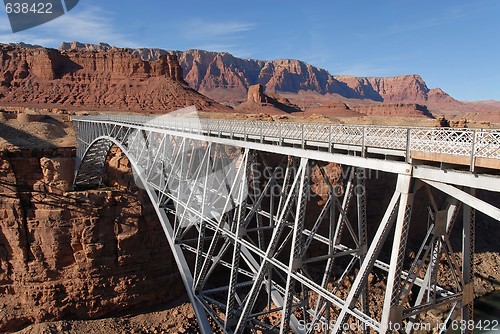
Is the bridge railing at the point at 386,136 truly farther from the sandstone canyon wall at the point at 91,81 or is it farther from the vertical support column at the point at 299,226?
the sandstone canyon wall at the point at 91,81

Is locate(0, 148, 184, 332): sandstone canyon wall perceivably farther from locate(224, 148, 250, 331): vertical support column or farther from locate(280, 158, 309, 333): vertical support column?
locate(280, 158, 309, 333): vertical support column

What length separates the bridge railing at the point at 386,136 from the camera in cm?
498

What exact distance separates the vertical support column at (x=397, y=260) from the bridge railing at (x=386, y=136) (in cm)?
78

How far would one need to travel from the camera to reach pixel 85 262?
855 inches

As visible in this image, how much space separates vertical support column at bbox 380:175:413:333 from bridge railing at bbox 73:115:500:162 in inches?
30.8

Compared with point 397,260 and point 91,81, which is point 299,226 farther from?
point 91,81

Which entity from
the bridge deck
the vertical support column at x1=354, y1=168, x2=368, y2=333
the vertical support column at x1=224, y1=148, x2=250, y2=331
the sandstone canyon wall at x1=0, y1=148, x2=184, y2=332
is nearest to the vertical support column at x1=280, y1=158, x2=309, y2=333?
the bridge deck

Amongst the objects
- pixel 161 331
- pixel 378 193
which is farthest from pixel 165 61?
pixel 161 331

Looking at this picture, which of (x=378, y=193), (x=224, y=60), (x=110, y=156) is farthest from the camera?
(x=224, y=60)

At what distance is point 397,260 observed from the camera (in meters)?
5.10

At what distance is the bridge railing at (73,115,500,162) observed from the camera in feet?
16.3

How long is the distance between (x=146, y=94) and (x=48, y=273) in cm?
5147

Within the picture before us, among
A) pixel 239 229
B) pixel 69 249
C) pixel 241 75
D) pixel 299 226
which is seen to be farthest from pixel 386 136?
pixel 241 75

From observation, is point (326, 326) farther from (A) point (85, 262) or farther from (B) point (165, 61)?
(B) point (165, 61)
